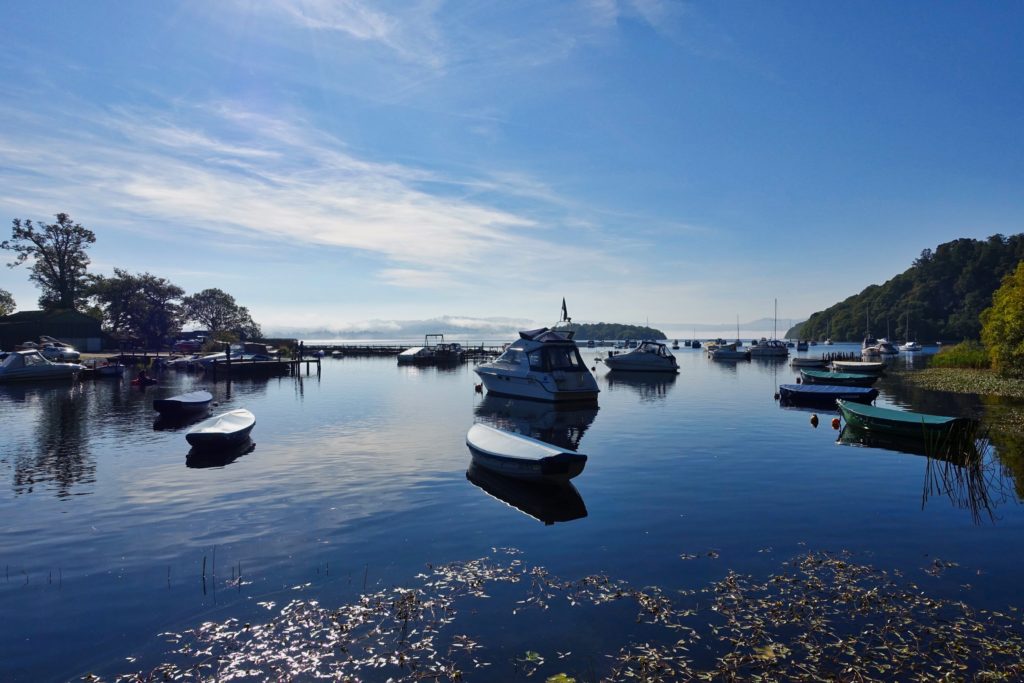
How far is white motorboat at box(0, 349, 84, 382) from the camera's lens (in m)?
55.7

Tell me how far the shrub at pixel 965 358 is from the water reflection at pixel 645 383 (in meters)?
31.2

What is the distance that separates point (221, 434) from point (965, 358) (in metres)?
75.8

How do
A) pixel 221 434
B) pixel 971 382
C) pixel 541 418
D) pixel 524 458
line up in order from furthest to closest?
1. pixel 971 382
2. pixel 541 418
3. pixel 221 434
4. pixel 524 458

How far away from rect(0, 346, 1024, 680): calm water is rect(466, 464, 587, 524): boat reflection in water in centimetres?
12

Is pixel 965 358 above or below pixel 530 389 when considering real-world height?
above

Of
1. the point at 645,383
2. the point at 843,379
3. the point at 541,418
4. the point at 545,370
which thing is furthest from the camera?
the point at 645,383

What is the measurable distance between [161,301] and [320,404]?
8329 centimetres

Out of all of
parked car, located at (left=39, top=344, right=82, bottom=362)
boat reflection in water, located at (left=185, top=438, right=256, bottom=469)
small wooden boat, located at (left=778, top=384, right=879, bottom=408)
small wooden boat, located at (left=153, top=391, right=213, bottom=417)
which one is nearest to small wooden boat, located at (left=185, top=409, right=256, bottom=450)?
boat reflection in water, located at (left=185, top=438, right=256, bottom=469)

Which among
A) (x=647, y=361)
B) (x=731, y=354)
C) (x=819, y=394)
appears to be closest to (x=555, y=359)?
(x=819, y=394)

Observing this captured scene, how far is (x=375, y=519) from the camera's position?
51.2 ft

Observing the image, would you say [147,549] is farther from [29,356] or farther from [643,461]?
[29,356]

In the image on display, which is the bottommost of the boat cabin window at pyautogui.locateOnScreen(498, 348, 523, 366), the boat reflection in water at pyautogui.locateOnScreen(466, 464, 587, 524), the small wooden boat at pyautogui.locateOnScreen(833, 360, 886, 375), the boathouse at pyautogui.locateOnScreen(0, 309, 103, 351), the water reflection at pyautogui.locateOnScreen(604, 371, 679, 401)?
the boat reflection in water at pyautogui.locateOnScreen(466, 464, 587, 524)

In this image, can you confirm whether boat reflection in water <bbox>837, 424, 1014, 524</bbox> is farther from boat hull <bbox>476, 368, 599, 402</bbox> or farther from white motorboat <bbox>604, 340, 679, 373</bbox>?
white motorboat <bbox>604, 340, 679, 373</bbox>

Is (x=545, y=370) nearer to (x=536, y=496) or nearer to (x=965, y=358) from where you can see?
(x=536, y=496)
